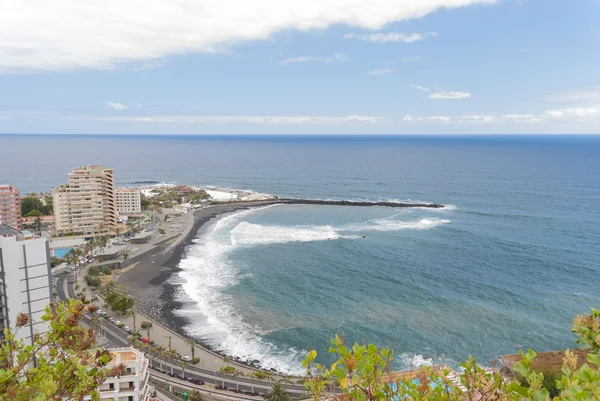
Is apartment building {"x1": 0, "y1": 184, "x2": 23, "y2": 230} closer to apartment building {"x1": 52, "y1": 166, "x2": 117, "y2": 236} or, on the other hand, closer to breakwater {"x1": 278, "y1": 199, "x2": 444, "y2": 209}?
apartment building {"x1": 52, "y1": 166, "x2": 117, "y2": 236}

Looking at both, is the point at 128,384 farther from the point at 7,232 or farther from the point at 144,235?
the point at 144,235

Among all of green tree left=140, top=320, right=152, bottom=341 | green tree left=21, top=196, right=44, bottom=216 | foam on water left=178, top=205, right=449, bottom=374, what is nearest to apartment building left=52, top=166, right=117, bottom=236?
green tree left=21, top=196, right=44, bottom=216

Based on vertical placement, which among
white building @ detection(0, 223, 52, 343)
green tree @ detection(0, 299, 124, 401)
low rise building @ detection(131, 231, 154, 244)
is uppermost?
green tree @ detection(0, 299, 124, 401)

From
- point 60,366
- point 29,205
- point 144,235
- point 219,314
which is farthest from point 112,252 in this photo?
point 60,366

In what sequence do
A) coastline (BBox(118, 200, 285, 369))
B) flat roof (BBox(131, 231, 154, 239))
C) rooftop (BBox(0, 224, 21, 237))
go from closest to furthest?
1. rooftop (BBox(0, 224, 21, 237))
2. coastline (BBox(118, 200, 285, 369))
3. flat roof (BBox(131, 231, 154, 239))

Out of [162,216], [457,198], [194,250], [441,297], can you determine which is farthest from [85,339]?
[457,198]

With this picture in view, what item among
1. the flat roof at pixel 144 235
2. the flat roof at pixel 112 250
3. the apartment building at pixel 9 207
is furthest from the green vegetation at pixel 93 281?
the apartment building at pixel 9 207
